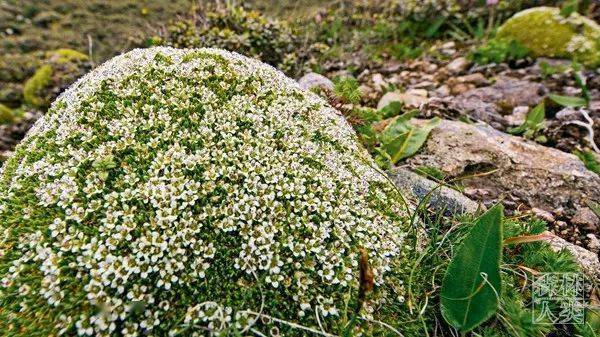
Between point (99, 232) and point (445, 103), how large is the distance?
4.59 metres

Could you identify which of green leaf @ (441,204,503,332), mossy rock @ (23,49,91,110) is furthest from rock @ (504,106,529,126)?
mossy rock @ (23,49,91,110)

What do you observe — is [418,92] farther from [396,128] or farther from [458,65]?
[396,128]

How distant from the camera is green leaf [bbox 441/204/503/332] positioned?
2369 mm

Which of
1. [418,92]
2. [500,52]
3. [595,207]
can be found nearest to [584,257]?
[595,207]

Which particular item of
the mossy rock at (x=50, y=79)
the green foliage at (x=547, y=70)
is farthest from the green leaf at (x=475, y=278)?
the mossy rock at (x=50, y=79)

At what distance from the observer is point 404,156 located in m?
4.12

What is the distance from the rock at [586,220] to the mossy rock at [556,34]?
4.33 metres

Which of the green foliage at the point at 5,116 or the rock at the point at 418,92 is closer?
the rock at the point at 418,92

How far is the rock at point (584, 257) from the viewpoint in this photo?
3.02m

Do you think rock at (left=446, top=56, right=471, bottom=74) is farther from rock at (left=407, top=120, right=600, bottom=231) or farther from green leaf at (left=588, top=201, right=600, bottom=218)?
green leaf at (left=588, top=201, right=600, bottom=218)

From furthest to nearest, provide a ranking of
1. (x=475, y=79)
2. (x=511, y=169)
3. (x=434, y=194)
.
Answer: (x=475, y=79) < (x=511, y=169) < (x=434, y=194)

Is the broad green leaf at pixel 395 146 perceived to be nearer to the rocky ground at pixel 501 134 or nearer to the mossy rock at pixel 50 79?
the rocky ground at pixel 501 134

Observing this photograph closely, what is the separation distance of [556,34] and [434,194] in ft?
19.0

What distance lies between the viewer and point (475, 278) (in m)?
2.43
